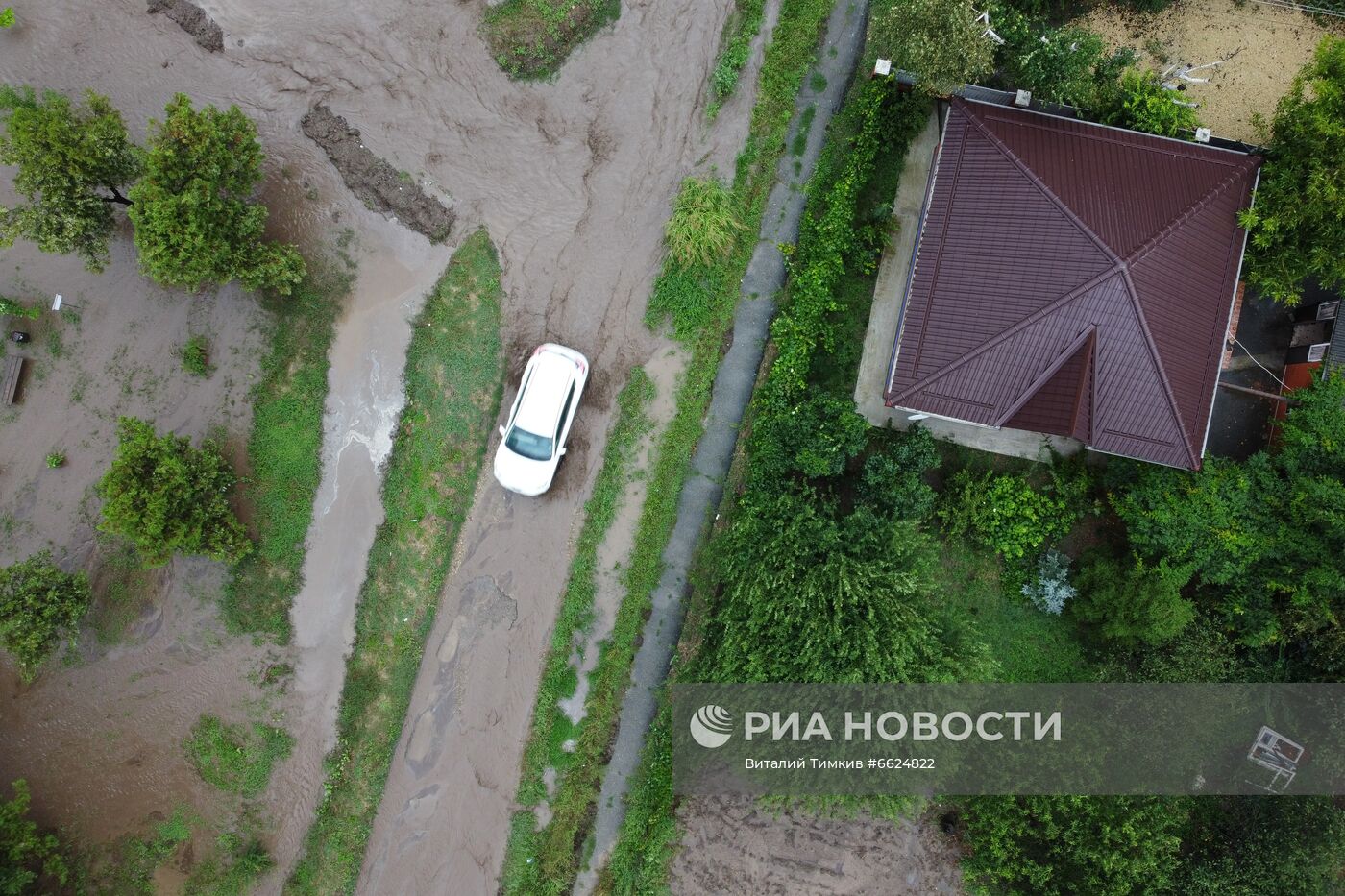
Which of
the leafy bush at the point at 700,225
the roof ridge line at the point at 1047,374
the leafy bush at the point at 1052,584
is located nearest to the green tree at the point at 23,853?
the leafy bush at the point at 700,225

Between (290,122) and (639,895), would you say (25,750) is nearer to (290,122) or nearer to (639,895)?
(639,895)

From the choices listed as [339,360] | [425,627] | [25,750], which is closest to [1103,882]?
[425,627]

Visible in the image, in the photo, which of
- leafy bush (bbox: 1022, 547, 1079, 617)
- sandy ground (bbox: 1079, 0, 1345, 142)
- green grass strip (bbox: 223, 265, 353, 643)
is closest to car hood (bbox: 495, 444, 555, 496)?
green grass strip (bbox: 223, 265, 353, 643)

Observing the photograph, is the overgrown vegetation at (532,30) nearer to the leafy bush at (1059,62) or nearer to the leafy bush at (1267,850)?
the leafy bush at (1059,62)

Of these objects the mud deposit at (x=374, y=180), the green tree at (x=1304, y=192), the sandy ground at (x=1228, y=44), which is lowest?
the mud deposit at (x=374, y=180)

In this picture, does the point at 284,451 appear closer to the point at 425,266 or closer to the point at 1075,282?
the point at 425,266

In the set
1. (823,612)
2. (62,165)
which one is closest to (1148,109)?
(823,612)

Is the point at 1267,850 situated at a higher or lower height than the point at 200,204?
lower
